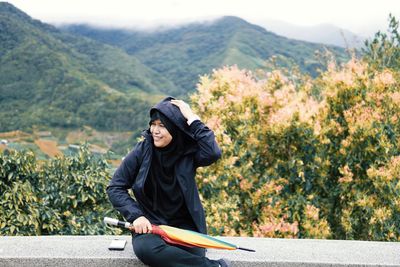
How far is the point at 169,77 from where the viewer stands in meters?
97.9

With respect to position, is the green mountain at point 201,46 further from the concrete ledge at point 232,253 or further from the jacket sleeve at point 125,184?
the jacket sleeve at point 125,184

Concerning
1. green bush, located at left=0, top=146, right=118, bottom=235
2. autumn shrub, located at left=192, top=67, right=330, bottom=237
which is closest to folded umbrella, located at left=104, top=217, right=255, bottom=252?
green bush, located at left=0, top=146, right=118, bottom=235

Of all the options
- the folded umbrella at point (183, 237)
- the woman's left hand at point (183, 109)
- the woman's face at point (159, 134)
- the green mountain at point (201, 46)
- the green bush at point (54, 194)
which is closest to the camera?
the folded umbrella at point (183, 237)

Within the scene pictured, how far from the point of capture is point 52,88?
61.4 meters

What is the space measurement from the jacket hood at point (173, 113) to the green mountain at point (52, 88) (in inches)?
2026

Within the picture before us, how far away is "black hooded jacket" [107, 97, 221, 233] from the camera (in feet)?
9.76

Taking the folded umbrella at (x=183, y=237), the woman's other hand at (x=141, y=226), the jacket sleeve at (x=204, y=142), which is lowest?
the folded umbrella at (x=183, y=237)

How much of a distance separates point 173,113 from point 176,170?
13.6 inches

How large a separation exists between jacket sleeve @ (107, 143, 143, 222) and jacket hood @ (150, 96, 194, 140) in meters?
0.31

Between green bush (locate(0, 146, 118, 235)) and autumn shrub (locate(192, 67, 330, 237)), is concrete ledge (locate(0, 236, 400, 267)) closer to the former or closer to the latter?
green bush (locate(0, 146, 118, 235))

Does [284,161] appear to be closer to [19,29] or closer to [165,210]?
[165,210]

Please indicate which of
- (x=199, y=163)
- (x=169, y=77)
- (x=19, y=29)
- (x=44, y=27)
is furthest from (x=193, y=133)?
(x=169, y=77)

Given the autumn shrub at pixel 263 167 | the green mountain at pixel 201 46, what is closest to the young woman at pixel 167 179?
the autumn shrub at pixel 263 167

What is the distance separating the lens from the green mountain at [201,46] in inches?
3634
